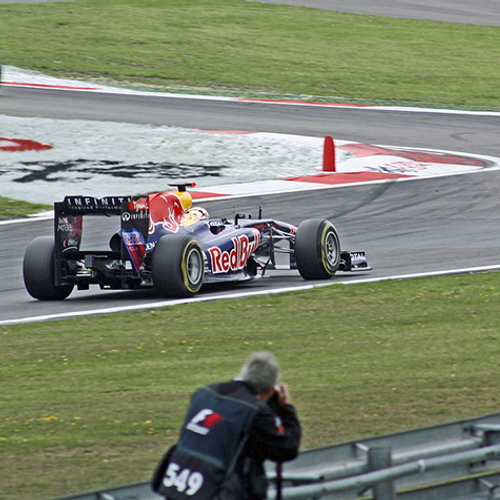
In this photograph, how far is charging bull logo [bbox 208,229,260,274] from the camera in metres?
13.8

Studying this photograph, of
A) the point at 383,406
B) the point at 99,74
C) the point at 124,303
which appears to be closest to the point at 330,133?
the point at 99,74

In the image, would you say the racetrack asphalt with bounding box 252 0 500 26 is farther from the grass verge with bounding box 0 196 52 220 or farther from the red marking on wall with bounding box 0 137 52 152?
the grass verge with bounding box 0 196 52 220

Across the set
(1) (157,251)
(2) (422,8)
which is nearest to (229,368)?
(1) (157,251)

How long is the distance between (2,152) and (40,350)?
13.3 meters

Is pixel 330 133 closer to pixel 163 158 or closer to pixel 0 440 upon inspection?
pixel 163 158

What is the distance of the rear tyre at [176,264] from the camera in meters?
12.9

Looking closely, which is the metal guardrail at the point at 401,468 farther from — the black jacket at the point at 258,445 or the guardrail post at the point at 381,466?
the black jacket at the point at 258,445

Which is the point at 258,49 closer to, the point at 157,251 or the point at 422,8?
the point at 422,8

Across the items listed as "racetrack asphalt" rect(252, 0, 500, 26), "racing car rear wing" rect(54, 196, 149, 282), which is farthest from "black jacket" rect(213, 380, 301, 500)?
"racetrack asphalt" rect(252, 0, 500, 26)

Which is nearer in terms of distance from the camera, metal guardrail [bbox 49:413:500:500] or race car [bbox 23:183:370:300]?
metal guardrail [bbox 49:413:500:500]

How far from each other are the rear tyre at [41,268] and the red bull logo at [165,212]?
1.27 m

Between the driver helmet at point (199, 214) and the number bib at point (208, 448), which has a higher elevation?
the driver helmet at point (199, 214)

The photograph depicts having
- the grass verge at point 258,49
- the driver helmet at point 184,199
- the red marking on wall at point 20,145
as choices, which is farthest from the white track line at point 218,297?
the grass verge at point 258,49

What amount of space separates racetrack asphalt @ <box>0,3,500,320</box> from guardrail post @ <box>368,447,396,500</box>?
8.30 metres
